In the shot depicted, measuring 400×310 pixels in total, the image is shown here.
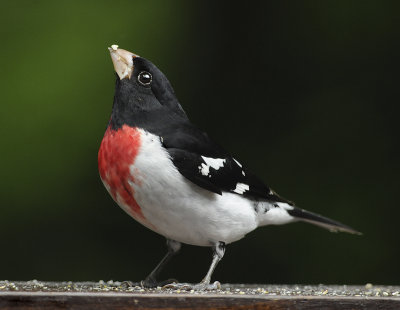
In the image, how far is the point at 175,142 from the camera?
272 cm

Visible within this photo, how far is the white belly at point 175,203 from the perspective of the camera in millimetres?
2627

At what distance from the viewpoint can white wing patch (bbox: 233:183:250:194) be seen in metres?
2.87

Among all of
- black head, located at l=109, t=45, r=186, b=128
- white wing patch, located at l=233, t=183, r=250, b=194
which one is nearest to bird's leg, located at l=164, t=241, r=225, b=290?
white wing patch, located at l=233, t=183, r=250, b=194

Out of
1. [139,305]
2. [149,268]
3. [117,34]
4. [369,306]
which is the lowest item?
Answer: [149,268]

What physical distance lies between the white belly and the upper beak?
10.2 inches

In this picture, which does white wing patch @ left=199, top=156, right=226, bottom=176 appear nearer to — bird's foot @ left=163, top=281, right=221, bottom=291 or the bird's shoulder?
the bird's shoulder

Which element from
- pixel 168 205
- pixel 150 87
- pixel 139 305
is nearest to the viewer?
pixel 139 305

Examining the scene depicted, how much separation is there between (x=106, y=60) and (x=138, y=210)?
1511 mm

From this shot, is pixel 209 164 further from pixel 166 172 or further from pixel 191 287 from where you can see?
pixel 191 287

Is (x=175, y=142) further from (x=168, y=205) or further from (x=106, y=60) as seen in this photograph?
(x=106, y=60)

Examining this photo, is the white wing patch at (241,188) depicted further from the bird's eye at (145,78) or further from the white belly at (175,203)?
the bird's eye at (145,78)

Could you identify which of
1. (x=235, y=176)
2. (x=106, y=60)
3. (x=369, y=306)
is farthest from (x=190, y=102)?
(x=369, y=306)

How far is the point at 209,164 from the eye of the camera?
110 inches

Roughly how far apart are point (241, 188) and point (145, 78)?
526 millimetres
